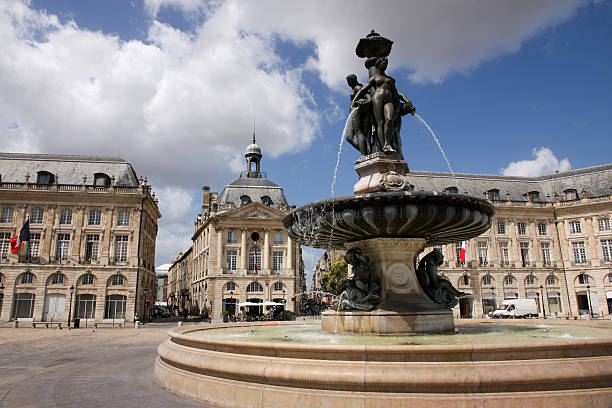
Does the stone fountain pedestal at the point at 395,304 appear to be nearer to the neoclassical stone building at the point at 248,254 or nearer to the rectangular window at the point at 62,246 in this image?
the rectangular window at the point at 62,246

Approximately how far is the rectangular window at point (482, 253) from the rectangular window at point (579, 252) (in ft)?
36.6

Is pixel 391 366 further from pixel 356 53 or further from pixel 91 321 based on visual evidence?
pixel 91 321

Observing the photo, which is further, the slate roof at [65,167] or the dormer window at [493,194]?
the dormer window at [493,194]

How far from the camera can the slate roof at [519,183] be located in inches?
2250

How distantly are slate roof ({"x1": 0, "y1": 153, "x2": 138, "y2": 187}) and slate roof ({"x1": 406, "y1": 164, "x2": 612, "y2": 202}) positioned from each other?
35231 millimetres

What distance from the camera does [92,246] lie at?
46719 millimetres

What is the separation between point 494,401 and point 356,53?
8.67 m

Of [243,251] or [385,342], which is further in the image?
[243,251]

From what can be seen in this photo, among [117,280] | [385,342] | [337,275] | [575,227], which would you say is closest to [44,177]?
[117,280]

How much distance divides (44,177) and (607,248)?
65.8m

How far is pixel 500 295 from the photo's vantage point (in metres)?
55.0

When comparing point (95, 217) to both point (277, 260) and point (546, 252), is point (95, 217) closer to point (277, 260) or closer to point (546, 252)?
point (277, 260)

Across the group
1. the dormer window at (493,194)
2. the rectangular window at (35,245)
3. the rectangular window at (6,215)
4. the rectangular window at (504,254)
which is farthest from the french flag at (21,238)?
the dormer window at (493,194)

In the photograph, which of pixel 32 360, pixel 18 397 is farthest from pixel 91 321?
pixel 18 397
